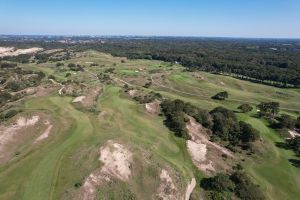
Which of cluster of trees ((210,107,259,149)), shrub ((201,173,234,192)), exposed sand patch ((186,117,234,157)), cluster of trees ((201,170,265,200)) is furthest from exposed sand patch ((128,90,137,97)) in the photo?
shrub ((201,173,234,192))

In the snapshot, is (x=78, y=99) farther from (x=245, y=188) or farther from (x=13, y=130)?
(x=245, y=188)

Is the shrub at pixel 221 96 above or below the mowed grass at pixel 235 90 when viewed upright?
above

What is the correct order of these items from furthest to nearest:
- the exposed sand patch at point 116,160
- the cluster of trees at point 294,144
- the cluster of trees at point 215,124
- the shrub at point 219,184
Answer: the cluster of trees at point 294,144 < the cluster of trees at point 215,124 < the shrub at point 219,184 < the exposed sand patch at point 116,160

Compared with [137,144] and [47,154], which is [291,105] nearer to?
[137,144]

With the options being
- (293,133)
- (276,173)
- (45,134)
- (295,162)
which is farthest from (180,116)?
(293,133)

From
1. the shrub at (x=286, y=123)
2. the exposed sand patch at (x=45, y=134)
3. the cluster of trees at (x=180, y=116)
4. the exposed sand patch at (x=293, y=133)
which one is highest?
the exposed sand patch at (x=45, y=134)

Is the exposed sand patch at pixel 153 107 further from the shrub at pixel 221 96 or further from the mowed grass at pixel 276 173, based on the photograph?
the shrub at pixel 221 96

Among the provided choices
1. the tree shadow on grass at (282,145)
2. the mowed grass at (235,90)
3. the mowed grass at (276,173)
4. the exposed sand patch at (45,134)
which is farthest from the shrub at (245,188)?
the mowed grass at (235,90)

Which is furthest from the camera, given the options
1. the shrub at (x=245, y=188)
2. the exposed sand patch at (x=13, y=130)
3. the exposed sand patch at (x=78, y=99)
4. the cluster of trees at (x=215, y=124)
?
the exposed sand patch at (x=78, y=99)
